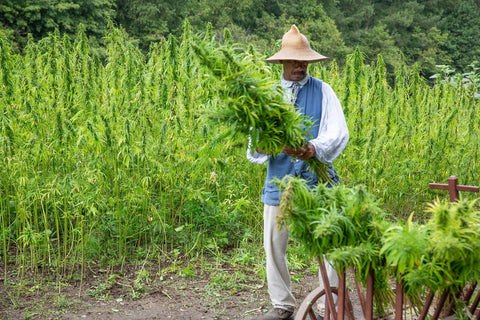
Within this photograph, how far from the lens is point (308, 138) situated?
3.35 metres

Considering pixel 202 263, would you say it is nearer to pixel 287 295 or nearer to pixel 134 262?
pixel 134 262

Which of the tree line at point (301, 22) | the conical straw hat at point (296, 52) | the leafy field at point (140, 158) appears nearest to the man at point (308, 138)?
the conical straw hat at point (296, 52)

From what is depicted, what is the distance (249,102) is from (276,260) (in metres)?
1.44

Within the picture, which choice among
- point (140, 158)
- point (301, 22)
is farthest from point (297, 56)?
point (301, 22)

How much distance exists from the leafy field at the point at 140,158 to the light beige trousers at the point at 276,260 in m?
0.80

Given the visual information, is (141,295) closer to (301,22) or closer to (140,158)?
(140,158)

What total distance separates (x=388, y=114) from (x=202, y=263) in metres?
2.39

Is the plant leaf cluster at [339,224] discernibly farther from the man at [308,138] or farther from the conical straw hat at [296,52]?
the conical straw hat at [296,52]

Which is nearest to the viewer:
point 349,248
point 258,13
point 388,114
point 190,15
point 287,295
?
point 349,248

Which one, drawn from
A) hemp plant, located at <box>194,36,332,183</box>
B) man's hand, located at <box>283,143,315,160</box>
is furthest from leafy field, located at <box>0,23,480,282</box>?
hemp plant, located at <box>194,36,332,183</box>

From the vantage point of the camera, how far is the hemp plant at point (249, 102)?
2.64 m

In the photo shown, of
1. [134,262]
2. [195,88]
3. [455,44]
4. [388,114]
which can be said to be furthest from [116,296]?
[455,44]

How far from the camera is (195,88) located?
16.8ft

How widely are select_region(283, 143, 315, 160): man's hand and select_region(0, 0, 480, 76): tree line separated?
38.3ft
